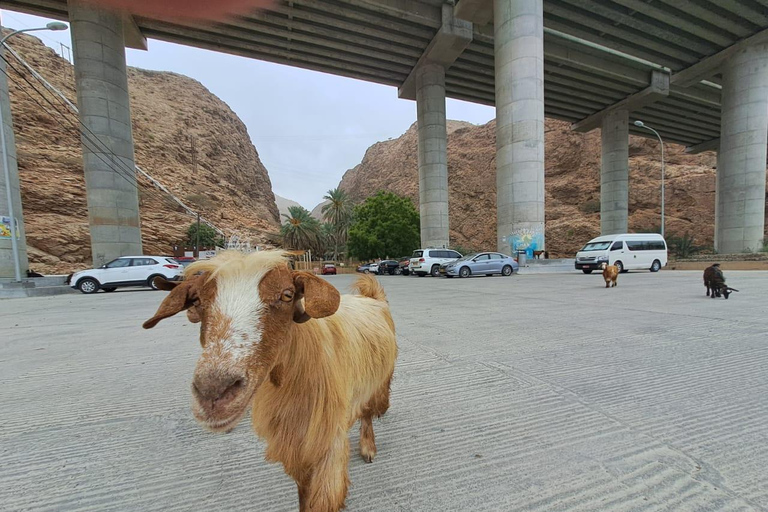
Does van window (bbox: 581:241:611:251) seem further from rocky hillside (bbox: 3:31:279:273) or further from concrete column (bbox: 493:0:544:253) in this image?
rocky hillside (bbox: 3:31:279:273)

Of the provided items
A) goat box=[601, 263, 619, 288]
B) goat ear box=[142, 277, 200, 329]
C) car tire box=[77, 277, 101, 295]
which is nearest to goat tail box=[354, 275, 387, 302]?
goat ear box=[142, 277, 200, 329]

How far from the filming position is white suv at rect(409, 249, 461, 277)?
67.4 ft

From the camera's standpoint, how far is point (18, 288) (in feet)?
39.9

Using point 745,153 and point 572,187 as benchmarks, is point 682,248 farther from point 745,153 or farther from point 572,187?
point 572,187

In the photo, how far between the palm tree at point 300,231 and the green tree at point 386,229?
53.8ft

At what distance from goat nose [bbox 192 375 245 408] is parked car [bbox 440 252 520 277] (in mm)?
17543

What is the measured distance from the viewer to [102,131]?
16.7m

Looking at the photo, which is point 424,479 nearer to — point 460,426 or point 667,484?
point 460,426

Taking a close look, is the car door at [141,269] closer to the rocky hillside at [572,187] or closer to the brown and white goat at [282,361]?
the brown and white goat at [282,361]

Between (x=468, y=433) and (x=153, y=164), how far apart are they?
218 ft

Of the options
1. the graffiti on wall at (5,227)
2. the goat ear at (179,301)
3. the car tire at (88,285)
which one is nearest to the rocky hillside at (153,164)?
the graffiti on wall at (5,227)

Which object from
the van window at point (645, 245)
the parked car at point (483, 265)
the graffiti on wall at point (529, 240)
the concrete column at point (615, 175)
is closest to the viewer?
the van window at point (645, 245)

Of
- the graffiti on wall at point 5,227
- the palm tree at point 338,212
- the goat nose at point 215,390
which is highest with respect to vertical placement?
the palm tree at point 338,212

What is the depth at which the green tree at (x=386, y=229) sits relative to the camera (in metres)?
32.1
